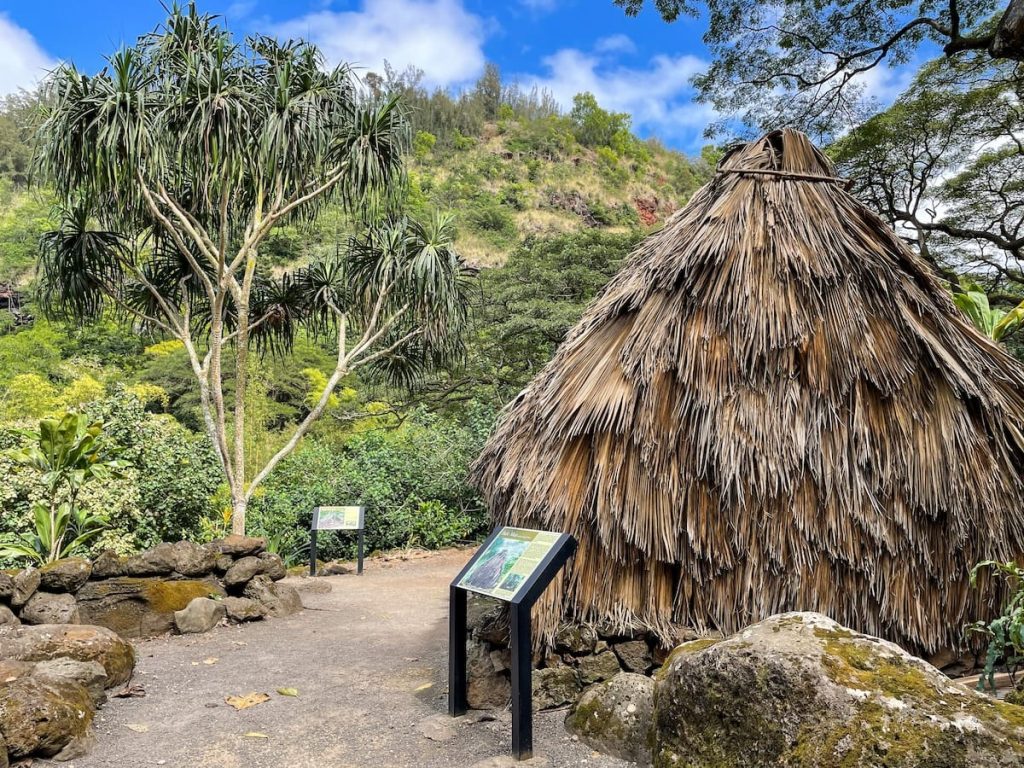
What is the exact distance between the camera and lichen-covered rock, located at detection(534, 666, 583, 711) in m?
3.88

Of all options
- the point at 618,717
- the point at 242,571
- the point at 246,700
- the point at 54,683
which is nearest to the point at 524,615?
the point at 618,717

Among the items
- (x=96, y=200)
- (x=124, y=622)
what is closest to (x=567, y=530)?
(x=124, y=622)

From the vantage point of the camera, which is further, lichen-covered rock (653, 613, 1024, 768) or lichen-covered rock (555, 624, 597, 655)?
lichen-covered rock (555, 624, 597, 655)

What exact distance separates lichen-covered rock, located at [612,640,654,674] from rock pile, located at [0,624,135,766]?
2.70m

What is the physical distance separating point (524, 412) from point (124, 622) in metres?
3.90

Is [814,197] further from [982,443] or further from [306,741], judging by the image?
[306,741]

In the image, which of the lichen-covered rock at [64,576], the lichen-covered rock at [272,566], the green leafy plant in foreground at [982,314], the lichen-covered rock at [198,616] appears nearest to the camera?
the green leafy plant in foreground at [982,314]

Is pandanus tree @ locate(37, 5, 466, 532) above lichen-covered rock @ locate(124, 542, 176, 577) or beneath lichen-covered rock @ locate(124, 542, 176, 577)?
above

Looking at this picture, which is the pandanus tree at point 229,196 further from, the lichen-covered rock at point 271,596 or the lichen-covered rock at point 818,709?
the lichen-covered rock at point 818,709

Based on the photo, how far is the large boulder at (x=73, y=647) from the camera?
4.14 meters

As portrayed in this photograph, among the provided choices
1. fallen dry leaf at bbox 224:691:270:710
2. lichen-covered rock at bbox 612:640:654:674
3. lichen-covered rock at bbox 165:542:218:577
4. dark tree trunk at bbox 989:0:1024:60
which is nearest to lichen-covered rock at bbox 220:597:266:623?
lichen-covered rock at bbox 165:542:218:577

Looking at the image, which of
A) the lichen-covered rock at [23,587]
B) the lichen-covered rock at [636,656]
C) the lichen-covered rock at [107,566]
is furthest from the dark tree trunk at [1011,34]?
the lichen-covered rock at [23,587]

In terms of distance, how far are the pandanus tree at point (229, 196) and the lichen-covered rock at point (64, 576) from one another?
242 cm

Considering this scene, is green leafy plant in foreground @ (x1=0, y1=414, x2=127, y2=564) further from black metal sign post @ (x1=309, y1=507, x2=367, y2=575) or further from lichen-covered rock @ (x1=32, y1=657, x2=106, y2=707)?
lichen-covered rock @ (x1=32, y1=657, x2=106, y2=707)
